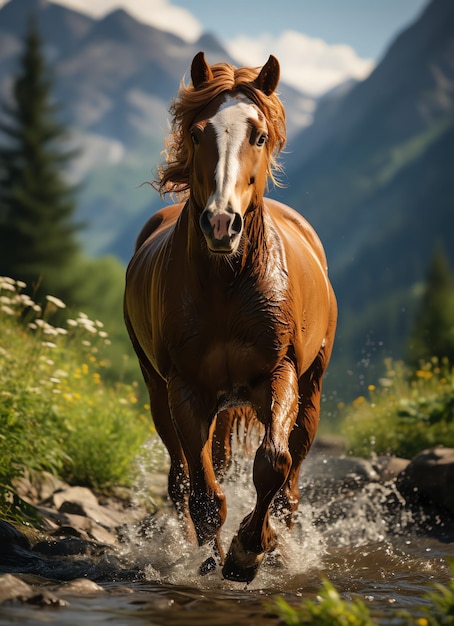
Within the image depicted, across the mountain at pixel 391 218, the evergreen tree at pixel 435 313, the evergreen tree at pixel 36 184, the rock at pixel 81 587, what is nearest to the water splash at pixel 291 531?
the rock at pixel 81 587

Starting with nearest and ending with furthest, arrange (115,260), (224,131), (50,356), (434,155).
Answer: (224,131), (50,356), (115,260), (434,155)

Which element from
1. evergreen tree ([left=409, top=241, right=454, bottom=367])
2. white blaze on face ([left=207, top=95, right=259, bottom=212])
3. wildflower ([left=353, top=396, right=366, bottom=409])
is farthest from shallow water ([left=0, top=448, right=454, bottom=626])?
evergreen tree ([left=409, top=241, right=454, bottom=367])

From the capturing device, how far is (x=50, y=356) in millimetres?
9312

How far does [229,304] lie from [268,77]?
4.20 feet

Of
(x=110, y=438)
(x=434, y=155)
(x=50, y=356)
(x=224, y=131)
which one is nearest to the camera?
(x=224, y=131)

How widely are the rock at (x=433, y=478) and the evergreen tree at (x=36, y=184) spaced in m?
25.7

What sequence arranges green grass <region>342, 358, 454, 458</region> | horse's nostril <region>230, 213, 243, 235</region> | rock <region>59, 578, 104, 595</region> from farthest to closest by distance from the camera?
1. green grass <region>342, 358, 454, 458</region>
2. rock <region>59, 578, 104, 595</region>
3. horse's nostril <region>230, 213, 243, 235</region>

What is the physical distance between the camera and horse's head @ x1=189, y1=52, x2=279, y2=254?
4.03m

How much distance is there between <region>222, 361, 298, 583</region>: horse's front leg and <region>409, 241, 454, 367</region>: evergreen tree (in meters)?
17.1

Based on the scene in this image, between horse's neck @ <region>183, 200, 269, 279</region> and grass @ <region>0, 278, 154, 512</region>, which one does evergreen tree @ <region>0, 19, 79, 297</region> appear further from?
horse's neck @ <region>183, 200, 269, 279</region>

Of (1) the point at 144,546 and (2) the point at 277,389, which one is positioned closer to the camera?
(2) the point at 277,389

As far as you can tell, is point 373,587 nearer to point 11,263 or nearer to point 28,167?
point 11,263

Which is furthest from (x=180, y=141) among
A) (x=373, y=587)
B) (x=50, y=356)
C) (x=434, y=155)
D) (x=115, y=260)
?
(x=434, y=155)

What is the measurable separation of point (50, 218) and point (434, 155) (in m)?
146
